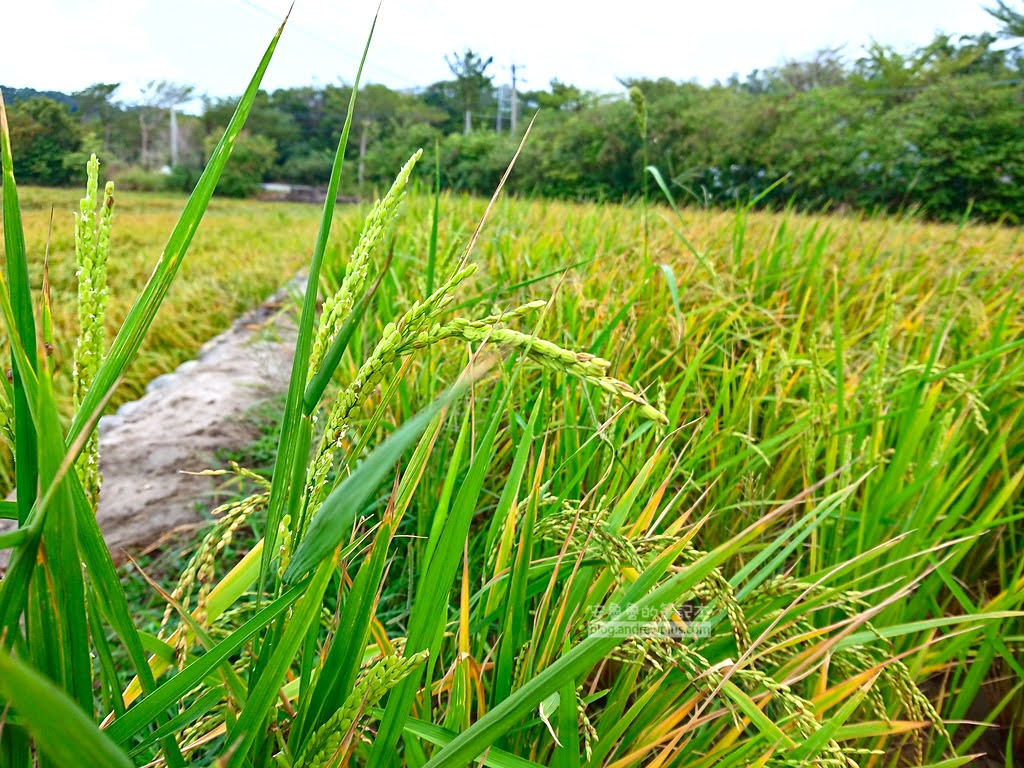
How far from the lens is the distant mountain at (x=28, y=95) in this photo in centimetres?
47

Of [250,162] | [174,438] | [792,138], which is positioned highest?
[792,138]

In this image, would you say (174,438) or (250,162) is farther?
(250,162)

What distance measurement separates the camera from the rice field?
401 mm

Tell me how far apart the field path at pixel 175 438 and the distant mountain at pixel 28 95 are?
85 cm

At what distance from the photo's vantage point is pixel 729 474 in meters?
1.23

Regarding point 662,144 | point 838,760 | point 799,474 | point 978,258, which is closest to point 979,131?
point 662,144

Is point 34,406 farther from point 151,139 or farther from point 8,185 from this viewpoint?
point 151,139

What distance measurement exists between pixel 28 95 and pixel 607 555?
638mm

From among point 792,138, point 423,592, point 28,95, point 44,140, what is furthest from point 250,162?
point 792,138

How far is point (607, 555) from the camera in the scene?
555 mm

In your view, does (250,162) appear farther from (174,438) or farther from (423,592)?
(423,592)

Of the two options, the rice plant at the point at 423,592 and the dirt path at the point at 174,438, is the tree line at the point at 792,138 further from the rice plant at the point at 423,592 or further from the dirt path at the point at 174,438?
the rice plant at the point at 423,592

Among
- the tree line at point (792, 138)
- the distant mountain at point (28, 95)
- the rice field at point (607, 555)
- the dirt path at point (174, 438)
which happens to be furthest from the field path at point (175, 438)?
the tree line at point (792, 138)

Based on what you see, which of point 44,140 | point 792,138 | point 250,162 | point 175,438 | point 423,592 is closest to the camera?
point 423,592
